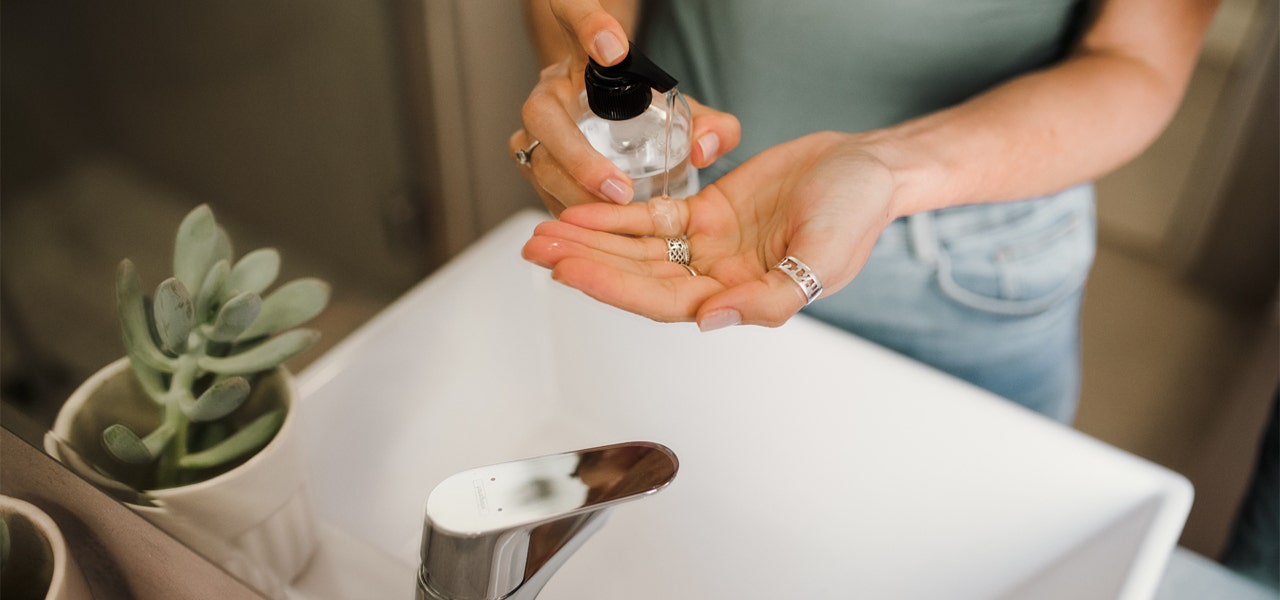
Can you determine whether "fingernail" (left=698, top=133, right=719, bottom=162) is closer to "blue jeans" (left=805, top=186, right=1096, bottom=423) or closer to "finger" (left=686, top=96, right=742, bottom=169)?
"finger" (left=686, top=96, right=742, bottom=169)

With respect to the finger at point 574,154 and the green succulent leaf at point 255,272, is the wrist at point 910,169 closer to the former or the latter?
the finger at point 574,154

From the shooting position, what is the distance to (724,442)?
1.20ft

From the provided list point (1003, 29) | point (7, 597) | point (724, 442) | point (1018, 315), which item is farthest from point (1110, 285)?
point (7, 597)

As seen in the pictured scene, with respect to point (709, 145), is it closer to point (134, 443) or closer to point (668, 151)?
point (668, 151)

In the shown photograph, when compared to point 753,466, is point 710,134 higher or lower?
higher

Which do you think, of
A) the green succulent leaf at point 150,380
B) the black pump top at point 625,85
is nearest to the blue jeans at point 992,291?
the black pump top at point 625,85

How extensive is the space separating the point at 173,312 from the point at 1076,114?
1.43ft

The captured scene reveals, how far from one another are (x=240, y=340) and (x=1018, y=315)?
0.41 m

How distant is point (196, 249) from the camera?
33 centimetres

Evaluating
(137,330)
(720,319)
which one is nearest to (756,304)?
(720,319)

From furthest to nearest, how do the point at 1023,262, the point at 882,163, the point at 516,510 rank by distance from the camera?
the point at 1023,262
the point at 882,163
the point at 516,510

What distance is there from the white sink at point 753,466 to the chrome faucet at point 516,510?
0.03 metres

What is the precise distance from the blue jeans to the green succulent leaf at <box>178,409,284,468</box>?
283mm

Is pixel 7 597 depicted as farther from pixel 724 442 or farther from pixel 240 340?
pixel 724 442
